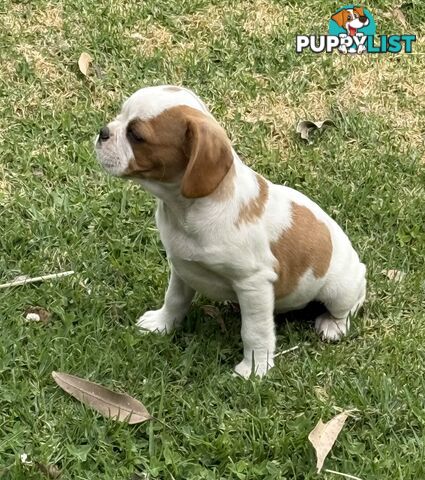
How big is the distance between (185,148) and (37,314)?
1.42 meters

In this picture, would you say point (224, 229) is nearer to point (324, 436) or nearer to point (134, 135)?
point (134, 135)

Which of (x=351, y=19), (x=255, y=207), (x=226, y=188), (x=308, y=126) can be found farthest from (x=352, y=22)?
(x=226, y=188)

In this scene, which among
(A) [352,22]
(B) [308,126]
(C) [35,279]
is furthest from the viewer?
(A) [352,22]

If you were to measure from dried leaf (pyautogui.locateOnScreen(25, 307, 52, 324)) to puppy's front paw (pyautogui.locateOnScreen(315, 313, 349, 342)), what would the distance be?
4.66ft

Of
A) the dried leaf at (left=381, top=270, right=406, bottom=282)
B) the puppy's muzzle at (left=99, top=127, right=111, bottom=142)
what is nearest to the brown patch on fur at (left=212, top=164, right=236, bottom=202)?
the puppy's muzzle at (left=99, top=127, right=111, bottom=142)

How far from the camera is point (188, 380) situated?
411 cm

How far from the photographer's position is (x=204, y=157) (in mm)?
3449

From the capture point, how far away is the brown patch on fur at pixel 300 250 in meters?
4.00

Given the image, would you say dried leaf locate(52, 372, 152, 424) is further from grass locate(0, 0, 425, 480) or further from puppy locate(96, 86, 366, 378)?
puppy locate(96, 86, 366, 378)

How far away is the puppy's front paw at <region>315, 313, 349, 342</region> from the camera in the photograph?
443 centimetres

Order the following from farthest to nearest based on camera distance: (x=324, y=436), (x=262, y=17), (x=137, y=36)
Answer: (x=262, y=17) → (x=137, y=36) → (x=324, y=436)

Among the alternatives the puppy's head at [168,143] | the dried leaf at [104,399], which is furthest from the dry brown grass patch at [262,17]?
the dried leaf at [104,399]

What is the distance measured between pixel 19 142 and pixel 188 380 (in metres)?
2.37

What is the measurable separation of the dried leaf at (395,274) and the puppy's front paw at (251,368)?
1.10 metres
